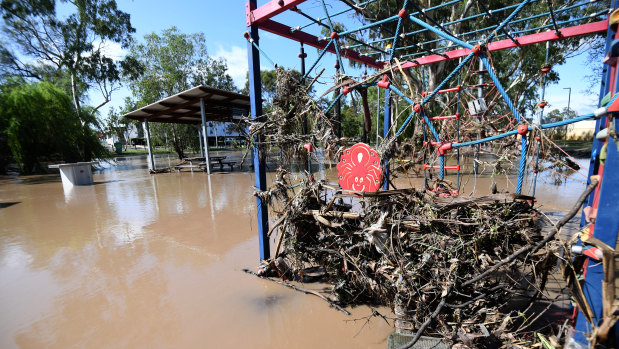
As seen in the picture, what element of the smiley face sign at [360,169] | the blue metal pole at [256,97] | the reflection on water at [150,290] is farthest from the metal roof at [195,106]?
the smiley face sign at [360,169]

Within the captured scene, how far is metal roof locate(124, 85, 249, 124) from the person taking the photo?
470 inches

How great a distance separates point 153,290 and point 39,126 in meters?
18.3

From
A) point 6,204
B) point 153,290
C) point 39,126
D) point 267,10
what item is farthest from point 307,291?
point 39,126

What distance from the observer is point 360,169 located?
8.92ft

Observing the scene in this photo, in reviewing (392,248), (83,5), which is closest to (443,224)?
(392,248)

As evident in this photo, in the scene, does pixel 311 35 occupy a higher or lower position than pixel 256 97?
higher

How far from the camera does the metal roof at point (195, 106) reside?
39.2 feet

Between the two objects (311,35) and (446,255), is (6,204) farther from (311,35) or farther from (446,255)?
(446,255)

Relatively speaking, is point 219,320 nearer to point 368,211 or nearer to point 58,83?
point 368,211

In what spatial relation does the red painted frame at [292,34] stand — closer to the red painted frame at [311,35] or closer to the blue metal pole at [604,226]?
the red painted frame at [311,35]

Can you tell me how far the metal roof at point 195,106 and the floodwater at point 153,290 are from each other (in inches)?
256

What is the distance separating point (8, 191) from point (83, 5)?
1618 centimetres

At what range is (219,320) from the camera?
285cm

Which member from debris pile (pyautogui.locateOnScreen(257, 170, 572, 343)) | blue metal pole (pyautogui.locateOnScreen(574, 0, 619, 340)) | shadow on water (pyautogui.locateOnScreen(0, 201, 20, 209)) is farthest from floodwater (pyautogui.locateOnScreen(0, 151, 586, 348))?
shadow on water (pyautogui.locateOnScreen(0, 201, 20, 209))
